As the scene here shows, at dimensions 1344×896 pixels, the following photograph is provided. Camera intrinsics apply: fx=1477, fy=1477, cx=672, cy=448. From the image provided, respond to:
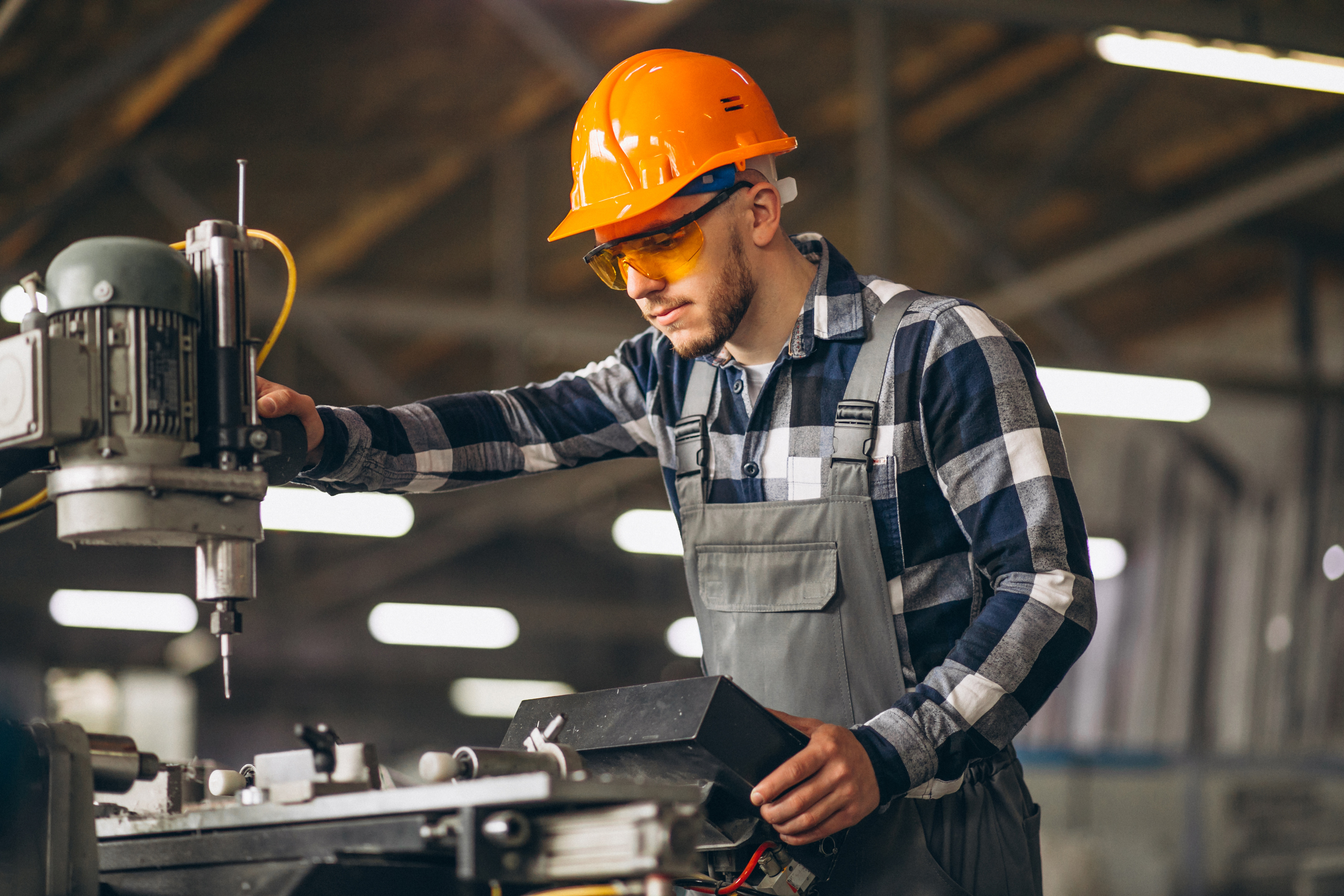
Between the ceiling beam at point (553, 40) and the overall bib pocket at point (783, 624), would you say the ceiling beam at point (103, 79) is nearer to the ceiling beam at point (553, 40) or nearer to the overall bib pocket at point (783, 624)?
the ceiling beam at point (553, 40)

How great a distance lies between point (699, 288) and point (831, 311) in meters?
0.20

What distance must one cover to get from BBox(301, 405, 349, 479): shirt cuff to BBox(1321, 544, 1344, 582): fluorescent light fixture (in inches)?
353

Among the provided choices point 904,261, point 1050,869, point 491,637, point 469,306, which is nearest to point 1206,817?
point 1050,869

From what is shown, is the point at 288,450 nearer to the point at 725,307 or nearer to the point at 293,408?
the point at 293,408

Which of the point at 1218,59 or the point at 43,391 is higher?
the point at 1218,59

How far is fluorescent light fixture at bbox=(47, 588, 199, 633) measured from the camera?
13625 millimetres

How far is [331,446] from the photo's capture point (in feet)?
6.89

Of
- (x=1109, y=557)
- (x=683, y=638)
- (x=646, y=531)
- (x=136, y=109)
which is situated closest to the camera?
(x=136, y=109)

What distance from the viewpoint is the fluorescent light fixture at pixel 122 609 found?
536 inches

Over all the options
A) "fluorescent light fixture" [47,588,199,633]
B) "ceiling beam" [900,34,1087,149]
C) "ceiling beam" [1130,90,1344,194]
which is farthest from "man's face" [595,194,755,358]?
"fluorescent light fixture" [47,588,199,633]

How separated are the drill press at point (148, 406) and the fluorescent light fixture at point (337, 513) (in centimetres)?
733

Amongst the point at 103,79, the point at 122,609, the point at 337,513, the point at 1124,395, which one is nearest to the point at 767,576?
the point at 103,79

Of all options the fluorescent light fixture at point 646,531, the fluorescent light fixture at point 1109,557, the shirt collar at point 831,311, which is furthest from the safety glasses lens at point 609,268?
the fluorescent light fixture at point 1109,557

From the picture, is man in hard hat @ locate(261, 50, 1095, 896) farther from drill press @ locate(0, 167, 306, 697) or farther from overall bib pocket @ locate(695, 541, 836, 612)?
drill press @ locate(0, 167, 306, 697)
